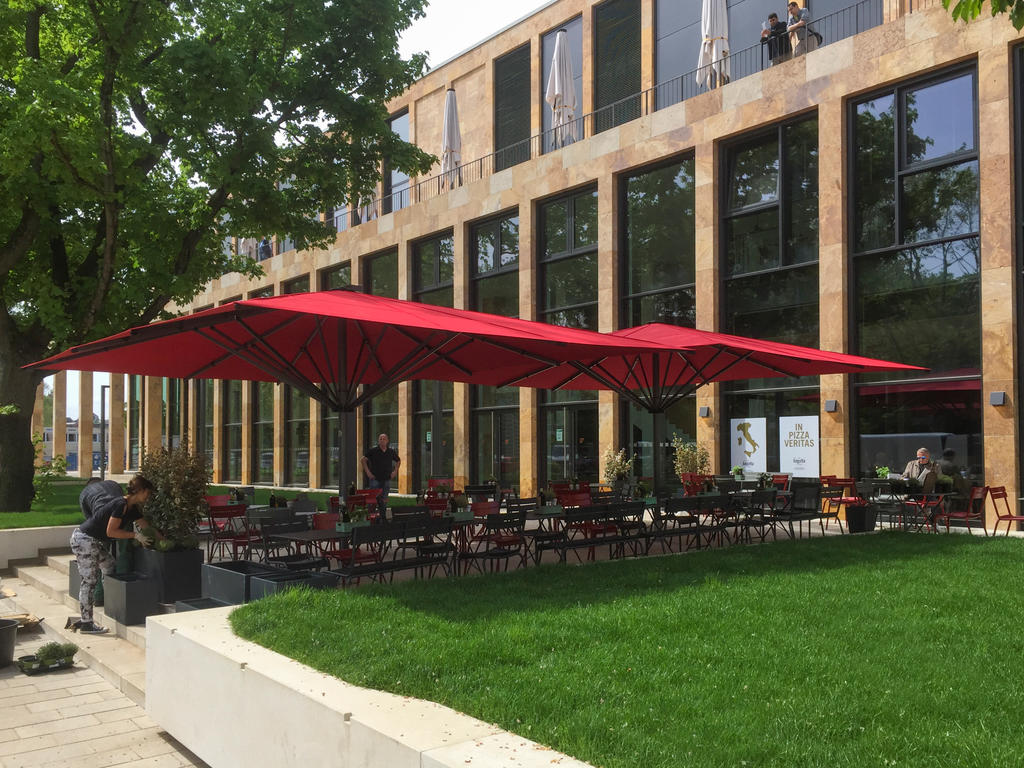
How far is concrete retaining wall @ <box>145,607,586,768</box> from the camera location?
3861 mm

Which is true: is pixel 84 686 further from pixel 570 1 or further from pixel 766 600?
pixel 570 1

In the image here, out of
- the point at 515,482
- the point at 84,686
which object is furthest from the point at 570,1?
the point at 84,686

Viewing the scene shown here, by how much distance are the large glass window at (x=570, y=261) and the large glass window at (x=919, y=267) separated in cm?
690

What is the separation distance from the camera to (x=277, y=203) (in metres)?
17.3

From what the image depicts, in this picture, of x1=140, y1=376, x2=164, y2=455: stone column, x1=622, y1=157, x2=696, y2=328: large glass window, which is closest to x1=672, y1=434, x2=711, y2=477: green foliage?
x1=622, y1=157, x2=696, y2=328: large glass window

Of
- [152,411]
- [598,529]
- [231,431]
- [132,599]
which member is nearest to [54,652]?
[132,599]

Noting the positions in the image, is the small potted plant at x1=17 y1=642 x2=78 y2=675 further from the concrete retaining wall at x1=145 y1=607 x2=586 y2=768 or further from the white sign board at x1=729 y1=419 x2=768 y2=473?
the white sign board at x1=729 y1=419 x2=768 y2=473

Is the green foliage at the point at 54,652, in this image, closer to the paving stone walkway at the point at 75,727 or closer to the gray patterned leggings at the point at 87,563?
the paving stone walkway at the point at 75,727

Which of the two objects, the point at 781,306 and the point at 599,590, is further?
the point at 781,306

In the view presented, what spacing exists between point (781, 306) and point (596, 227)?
18.8 ft

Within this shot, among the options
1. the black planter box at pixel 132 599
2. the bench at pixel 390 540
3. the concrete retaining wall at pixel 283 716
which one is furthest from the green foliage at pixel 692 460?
the concrete retaining wall at pixel 283 716

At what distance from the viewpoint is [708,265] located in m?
18.8

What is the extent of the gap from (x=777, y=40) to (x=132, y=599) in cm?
1642

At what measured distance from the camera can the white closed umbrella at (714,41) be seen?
18.8 metres
